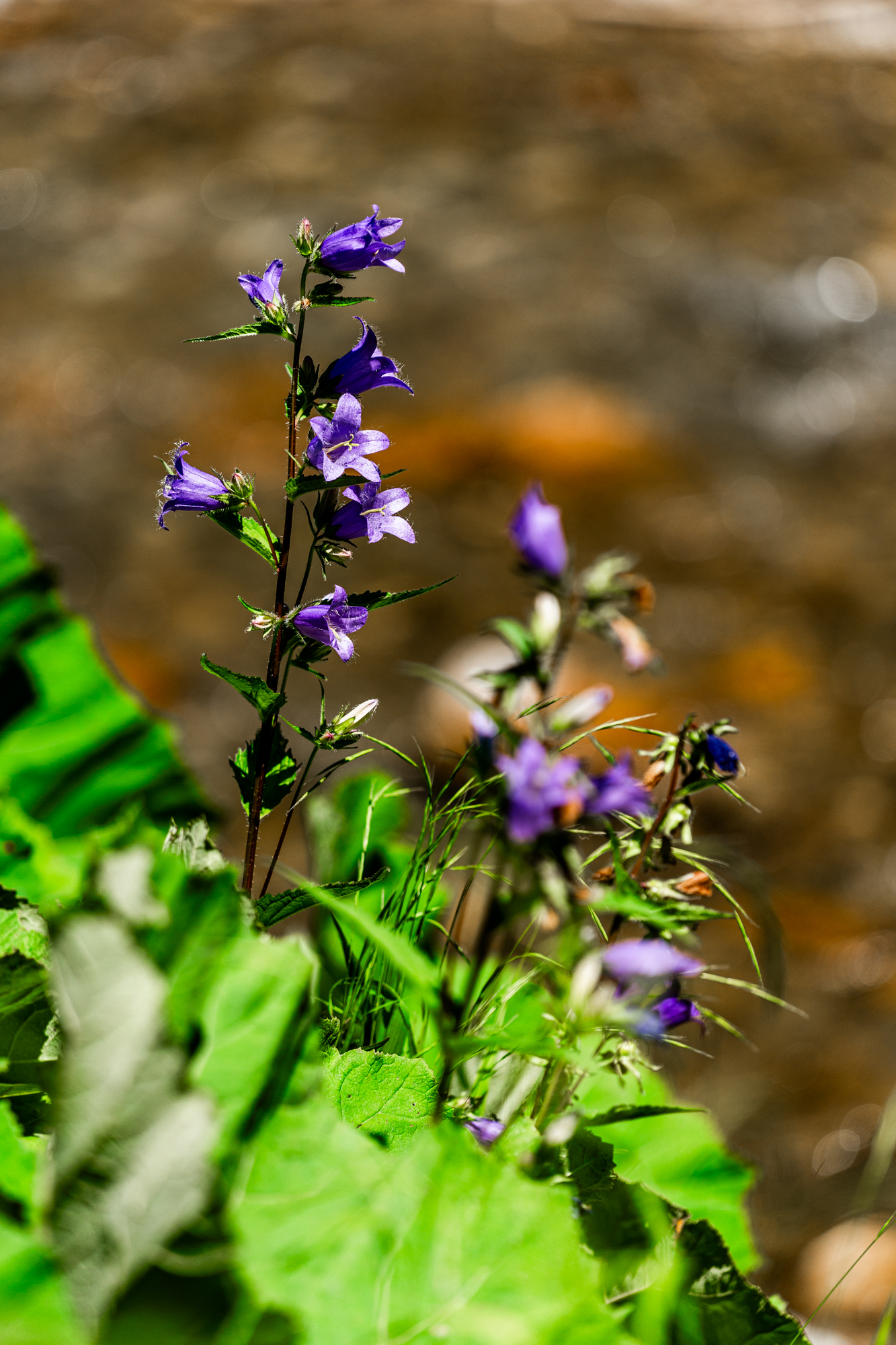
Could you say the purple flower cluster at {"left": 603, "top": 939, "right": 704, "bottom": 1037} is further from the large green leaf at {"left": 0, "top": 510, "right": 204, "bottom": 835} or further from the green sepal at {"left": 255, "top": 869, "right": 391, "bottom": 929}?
the large green leaf at {"left": 0, "top": 510, "right": 204, "bottom": 835}

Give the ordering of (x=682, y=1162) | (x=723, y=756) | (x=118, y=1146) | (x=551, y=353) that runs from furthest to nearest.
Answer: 1. (x=551, y=353)
2. (x=682, y=1162)
3. (x=723, y=756)
4. (x=118, y=1146)

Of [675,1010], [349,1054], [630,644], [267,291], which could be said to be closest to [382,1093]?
[349,1054]

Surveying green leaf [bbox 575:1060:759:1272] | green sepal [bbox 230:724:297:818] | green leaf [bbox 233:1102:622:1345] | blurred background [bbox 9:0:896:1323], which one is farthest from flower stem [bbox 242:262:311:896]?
blurred background [bbox 9:0:896:1323]

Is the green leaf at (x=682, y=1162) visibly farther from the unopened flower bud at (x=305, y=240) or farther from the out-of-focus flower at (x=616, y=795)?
the unopened flower bud at (x=305, y=240)

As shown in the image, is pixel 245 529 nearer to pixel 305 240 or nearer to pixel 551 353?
pixel 305 240

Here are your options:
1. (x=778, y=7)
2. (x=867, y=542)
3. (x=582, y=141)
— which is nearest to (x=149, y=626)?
(x=867, y=542)

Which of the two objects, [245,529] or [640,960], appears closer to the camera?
[640,960]

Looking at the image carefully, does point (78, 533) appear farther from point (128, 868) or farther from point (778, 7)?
point (778, 7)
